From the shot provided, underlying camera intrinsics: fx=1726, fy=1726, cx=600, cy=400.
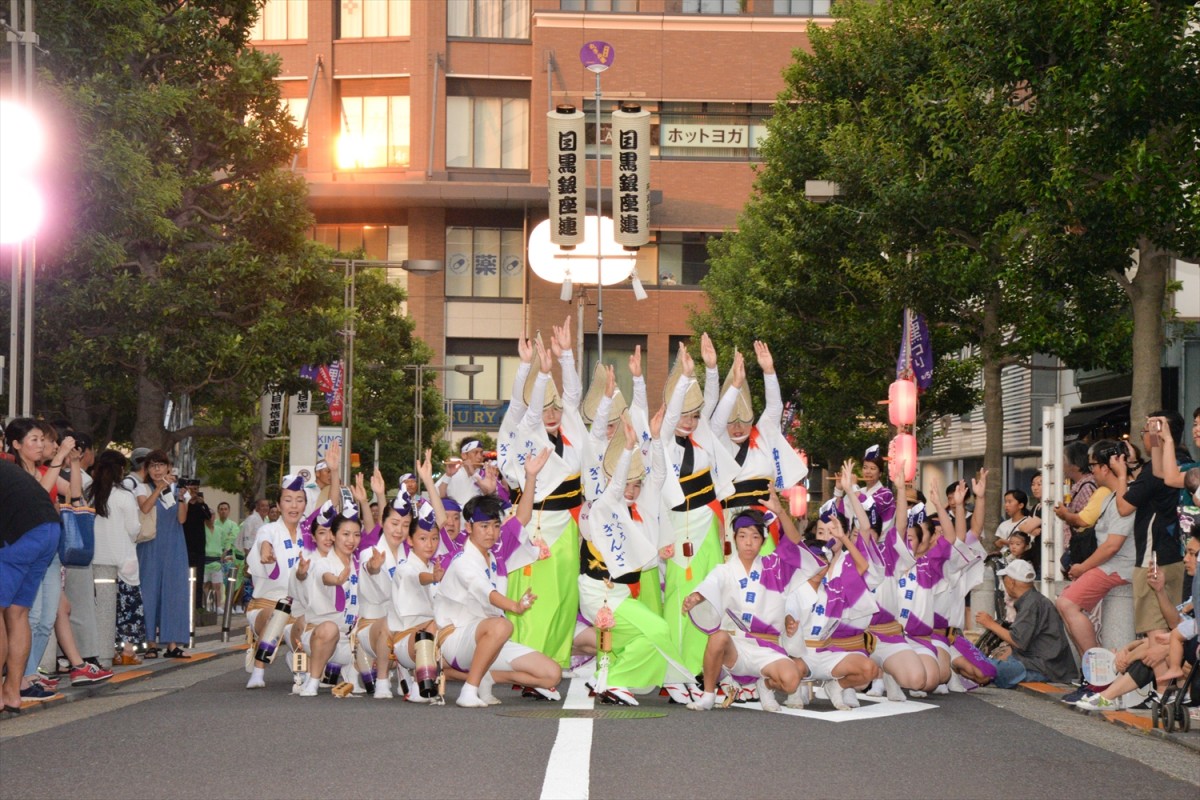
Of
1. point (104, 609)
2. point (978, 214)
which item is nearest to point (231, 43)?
point (978, 214)

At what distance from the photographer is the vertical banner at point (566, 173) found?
32062 millimetres

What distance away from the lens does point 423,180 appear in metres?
57.7

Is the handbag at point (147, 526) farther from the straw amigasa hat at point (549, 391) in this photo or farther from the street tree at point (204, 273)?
the street tree at point (204, 273)

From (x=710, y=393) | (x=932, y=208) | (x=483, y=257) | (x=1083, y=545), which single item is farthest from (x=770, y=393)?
(x=483, y=257)

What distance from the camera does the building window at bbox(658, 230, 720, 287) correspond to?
57281mm

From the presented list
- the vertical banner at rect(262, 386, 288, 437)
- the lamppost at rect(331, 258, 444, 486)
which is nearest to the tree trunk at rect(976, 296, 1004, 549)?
the lamppost at rect(331, 258, 444, 486)

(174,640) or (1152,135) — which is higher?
(1152,135)

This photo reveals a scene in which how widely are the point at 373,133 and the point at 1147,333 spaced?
45.1m

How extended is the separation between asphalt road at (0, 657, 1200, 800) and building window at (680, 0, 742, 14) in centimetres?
4768

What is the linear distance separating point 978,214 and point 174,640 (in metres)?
10.7

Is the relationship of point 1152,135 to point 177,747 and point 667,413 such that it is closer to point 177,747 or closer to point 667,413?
point 667,413

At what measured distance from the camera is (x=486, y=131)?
58500 millimetres

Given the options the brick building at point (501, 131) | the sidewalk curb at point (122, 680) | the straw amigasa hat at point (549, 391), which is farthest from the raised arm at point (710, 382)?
the brick building at point (501, 131)

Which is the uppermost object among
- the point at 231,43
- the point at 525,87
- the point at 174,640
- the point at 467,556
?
the point at 525,87
